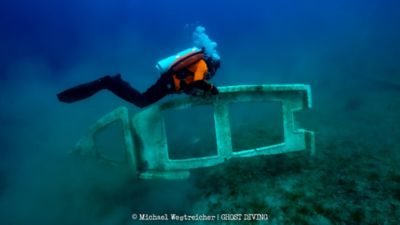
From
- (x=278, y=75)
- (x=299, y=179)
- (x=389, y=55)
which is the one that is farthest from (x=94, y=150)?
(x=389, y=55)

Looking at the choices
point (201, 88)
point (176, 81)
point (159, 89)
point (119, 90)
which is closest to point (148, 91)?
point (159, 89)

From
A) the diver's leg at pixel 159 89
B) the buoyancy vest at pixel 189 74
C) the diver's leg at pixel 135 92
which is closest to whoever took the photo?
the buoyancy vest at pixel 189 74

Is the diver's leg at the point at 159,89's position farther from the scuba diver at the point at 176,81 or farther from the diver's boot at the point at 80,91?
the diver's boot at the point at 80,91

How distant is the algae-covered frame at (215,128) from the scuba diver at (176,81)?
0.80 feet

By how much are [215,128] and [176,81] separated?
958mm

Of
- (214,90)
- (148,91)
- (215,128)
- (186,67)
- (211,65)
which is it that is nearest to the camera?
(186,67)

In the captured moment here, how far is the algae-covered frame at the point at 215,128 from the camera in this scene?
4.45 meters

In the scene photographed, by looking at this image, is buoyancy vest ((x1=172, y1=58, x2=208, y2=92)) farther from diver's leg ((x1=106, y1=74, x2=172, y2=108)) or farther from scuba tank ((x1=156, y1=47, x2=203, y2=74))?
diver's leg ((x1=106, y1=74, x2=172, y2=108))

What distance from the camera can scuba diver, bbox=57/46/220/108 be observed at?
4.03 metres

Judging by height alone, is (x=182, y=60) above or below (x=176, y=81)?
above

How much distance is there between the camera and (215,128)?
176 inches

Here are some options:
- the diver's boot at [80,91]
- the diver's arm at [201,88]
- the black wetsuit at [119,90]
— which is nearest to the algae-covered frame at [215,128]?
the diver's arm at [201,88]

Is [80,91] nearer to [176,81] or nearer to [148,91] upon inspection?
[148,91]

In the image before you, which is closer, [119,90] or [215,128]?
[215,128]
